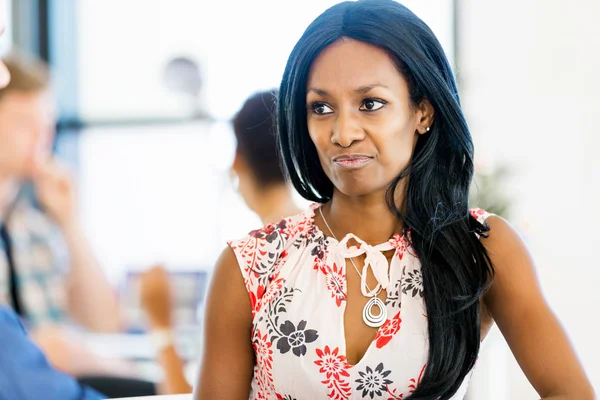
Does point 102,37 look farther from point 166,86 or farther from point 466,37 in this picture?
point 466,37

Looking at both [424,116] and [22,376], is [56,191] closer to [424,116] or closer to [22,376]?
[22,376]

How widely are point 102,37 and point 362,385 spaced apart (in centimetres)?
304

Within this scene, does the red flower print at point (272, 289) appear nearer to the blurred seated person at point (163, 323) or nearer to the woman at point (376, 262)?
the woman at point (376, 262)

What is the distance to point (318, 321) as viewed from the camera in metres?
1.32

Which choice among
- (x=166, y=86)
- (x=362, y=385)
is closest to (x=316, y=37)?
(x=362, y=385)

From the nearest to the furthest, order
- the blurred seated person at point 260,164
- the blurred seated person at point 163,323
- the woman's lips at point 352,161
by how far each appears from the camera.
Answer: the woman's lips at point 352,161, the blurred seated person at point 260,164, the blurred seated person at point 163,323

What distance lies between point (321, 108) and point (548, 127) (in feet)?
9.19

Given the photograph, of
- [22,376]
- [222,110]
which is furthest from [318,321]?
[222,110]

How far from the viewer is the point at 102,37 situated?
3.89 m

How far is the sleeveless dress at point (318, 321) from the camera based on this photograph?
4.21ft

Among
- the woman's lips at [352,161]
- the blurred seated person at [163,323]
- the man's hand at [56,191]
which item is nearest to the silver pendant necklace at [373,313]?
the woman's lips at [352,161]

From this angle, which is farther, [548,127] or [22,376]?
[548,127]

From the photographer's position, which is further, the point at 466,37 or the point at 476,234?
the point at 466,37

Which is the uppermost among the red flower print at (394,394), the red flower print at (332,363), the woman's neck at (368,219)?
the woman's neck at (368,219)
